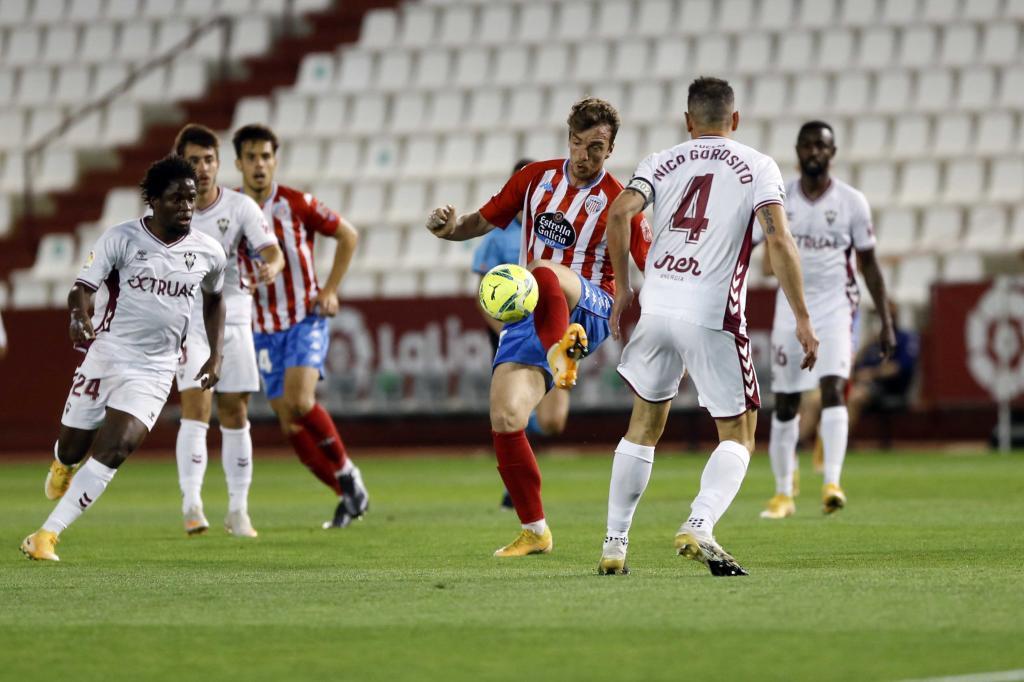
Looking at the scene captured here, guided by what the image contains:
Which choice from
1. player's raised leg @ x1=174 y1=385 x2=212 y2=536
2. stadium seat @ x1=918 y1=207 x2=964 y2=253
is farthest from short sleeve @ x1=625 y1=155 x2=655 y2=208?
stadium seat @ x1=918 y1=207 x2=964 y2=253

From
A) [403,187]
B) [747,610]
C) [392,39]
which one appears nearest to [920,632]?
[747,610]

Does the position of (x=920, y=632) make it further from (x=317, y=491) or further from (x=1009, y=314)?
(x=1009, y=314)

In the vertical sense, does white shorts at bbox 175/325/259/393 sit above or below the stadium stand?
below

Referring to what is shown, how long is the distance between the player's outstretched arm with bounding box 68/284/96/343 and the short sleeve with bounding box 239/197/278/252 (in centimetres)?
184

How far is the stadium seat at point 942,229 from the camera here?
20266 mm

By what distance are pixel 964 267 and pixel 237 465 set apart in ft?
39.1

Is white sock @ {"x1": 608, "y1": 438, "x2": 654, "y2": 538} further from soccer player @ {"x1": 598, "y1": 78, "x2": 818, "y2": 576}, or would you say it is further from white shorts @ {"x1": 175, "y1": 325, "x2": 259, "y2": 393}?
white shorts @ {"x1": 175, "y1": 325, "x2": 259, "y2": 393}

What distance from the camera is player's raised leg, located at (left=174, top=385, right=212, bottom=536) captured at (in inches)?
400

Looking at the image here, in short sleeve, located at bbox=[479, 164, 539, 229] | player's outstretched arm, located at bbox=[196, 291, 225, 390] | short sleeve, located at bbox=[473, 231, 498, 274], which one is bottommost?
player's outstretched arm, located at bbox=[196, 291, 225, 390]

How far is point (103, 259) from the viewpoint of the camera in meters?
8.48

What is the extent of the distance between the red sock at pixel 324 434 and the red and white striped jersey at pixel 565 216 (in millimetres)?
2945

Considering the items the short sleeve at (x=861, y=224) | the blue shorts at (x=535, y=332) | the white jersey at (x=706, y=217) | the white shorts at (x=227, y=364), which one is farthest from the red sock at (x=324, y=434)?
the white jersey at (x=706, y=217)

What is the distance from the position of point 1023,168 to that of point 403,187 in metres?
7.90

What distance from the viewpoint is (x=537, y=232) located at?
26.7 feet
